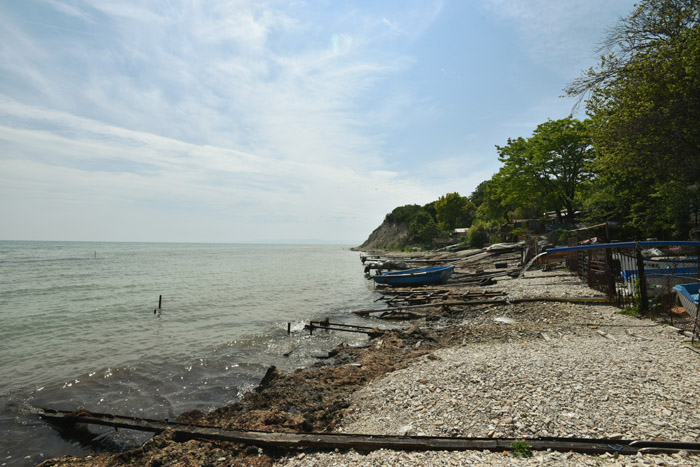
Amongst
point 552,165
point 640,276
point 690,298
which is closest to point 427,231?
point 552,165

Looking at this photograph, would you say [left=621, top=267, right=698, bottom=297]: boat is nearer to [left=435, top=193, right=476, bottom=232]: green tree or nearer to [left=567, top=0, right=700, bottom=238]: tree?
[left=567, top=0, right=700, bottom=238]: tree

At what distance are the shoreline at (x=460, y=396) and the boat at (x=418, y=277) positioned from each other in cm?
1565

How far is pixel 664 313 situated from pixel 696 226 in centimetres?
1598

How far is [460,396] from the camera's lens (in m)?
6.34

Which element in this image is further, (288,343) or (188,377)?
(288,343)

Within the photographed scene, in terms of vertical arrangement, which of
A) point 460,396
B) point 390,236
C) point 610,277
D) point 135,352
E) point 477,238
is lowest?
point 135,352

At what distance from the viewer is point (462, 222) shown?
300 feet

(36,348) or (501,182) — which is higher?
(501,182)

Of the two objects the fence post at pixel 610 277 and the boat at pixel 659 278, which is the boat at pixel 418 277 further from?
the boat at pixel 659 278

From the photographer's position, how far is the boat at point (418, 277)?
90.3 feet

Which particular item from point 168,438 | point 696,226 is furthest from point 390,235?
point 168,438

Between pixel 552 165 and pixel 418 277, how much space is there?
20.9 meters

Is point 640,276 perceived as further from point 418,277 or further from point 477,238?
point 477,238

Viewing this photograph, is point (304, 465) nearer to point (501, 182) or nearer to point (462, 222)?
point (501, 182)
